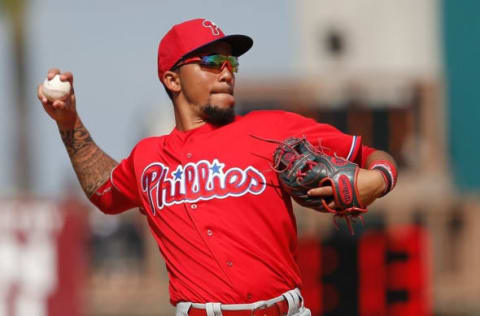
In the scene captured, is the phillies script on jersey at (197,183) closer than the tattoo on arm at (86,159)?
Yes

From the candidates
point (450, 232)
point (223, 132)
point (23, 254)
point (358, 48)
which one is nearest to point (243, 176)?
point (223, 132)

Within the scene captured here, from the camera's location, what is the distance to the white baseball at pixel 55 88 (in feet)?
17.2

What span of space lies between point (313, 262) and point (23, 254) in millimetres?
2873

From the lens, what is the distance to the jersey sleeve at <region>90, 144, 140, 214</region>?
5.17 m

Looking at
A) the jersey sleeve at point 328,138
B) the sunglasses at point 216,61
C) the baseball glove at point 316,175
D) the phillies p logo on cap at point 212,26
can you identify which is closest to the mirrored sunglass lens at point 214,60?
the sunglasses at point 216,61

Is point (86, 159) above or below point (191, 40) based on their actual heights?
below

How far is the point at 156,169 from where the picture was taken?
4938mm

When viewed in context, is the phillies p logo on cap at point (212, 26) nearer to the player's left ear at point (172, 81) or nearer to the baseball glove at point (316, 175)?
the player's left ear at point (172, 81)

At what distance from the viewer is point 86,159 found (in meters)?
5.39

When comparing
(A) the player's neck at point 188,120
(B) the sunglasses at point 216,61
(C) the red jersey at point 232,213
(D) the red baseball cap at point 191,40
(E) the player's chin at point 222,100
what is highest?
(D) the red baseball cap at point 191,40

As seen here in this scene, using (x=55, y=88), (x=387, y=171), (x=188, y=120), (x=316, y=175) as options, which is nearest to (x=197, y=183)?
(x=188, y=120)

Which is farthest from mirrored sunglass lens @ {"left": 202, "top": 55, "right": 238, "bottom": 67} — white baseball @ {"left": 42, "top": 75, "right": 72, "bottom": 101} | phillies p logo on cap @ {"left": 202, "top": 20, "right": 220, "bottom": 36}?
white baseball @ {"left": 42, "top": 75, "right": 72, "bottom": 101}

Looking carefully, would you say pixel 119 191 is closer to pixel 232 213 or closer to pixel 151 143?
pixel 151 143

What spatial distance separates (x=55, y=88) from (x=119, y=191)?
0.57 metres
